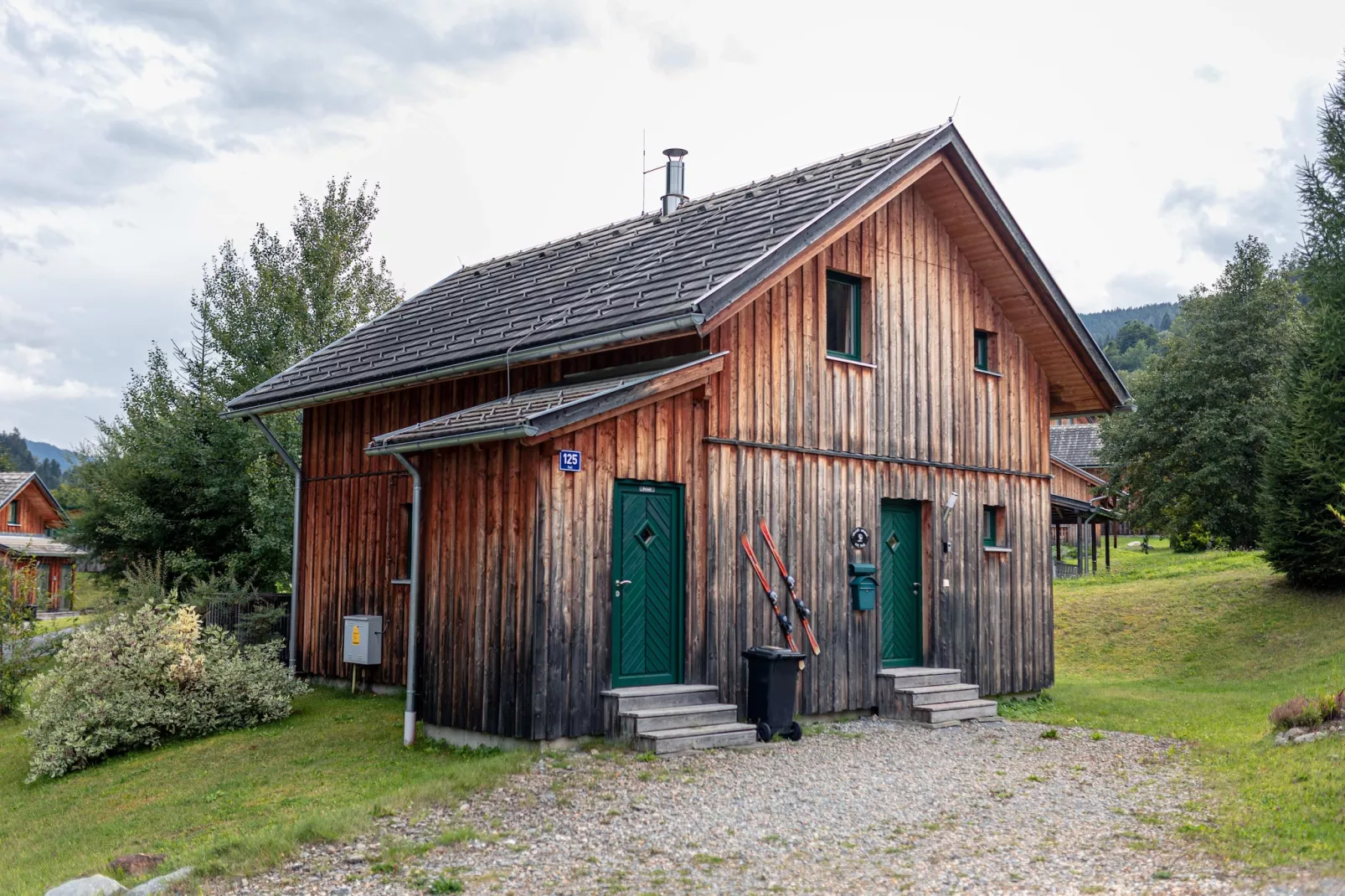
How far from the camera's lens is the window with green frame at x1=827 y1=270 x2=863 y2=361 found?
13977 millimetres

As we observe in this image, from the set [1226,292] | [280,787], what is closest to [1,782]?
[280,787]

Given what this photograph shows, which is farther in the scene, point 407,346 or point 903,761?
point 407,346

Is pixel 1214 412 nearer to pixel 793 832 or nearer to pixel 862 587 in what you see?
pixel 862 587

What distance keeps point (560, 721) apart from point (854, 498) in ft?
A: 16.4

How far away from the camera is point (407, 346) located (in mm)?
15750

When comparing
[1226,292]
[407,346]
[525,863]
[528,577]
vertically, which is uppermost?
[1226,292]

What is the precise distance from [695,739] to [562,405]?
3.42m

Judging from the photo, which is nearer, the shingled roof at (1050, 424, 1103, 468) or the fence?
the fence

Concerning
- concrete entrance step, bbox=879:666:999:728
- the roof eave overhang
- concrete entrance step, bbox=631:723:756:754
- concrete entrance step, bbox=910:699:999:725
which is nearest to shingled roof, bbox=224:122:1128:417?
the roof eave overhang

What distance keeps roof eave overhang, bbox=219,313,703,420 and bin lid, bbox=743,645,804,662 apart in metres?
3.43

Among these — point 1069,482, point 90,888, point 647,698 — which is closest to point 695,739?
point 647,698

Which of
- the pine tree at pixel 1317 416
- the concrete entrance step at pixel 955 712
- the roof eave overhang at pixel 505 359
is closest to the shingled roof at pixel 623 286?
the roof eave overhang at pixel 505 359

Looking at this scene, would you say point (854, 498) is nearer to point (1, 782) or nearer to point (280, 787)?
point (280, 787)

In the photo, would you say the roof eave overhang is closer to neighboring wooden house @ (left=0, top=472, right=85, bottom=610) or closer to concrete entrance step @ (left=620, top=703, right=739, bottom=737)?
concrete entrance step @ (left=620, top=703, right=739, bottom=737)
